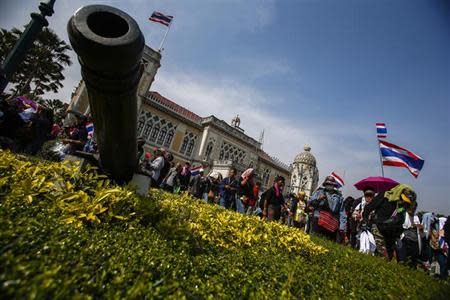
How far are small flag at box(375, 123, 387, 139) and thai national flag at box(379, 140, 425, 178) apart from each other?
847 millimetres

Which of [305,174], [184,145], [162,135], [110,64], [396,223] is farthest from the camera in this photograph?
[305,174]

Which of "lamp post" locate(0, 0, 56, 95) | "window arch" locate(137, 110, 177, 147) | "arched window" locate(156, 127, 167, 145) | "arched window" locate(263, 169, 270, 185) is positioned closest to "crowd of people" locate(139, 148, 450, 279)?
"lamp post" locate(0, 0, 56, 95)

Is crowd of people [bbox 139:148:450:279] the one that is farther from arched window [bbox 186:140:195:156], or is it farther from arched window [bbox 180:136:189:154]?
arched window [bbox 186:140:195:156]

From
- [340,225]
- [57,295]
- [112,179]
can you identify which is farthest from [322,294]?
[340,225]

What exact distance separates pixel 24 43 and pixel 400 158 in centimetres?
1158

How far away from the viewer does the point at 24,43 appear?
5637 millimetres

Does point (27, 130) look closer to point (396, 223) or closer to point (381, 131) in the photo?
point (396, 223)

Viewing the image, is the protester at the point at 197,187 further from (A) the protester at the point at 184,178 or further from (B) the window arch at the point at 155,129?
(B) the window arch at the point at 155,129

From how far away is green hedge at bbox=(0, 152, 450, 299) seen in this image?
3.61ft

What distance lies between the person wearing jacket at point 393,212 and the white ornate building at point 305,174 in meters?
41.1

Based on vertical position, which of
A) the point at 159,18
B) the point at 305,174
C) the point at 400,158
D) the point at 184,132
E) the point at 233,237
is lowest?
the point at 233,237

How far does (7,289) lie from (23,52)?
263 inches

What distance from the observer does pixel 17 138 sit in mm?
6855

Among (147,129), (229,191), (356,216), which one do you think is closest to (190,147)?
(147,129)
